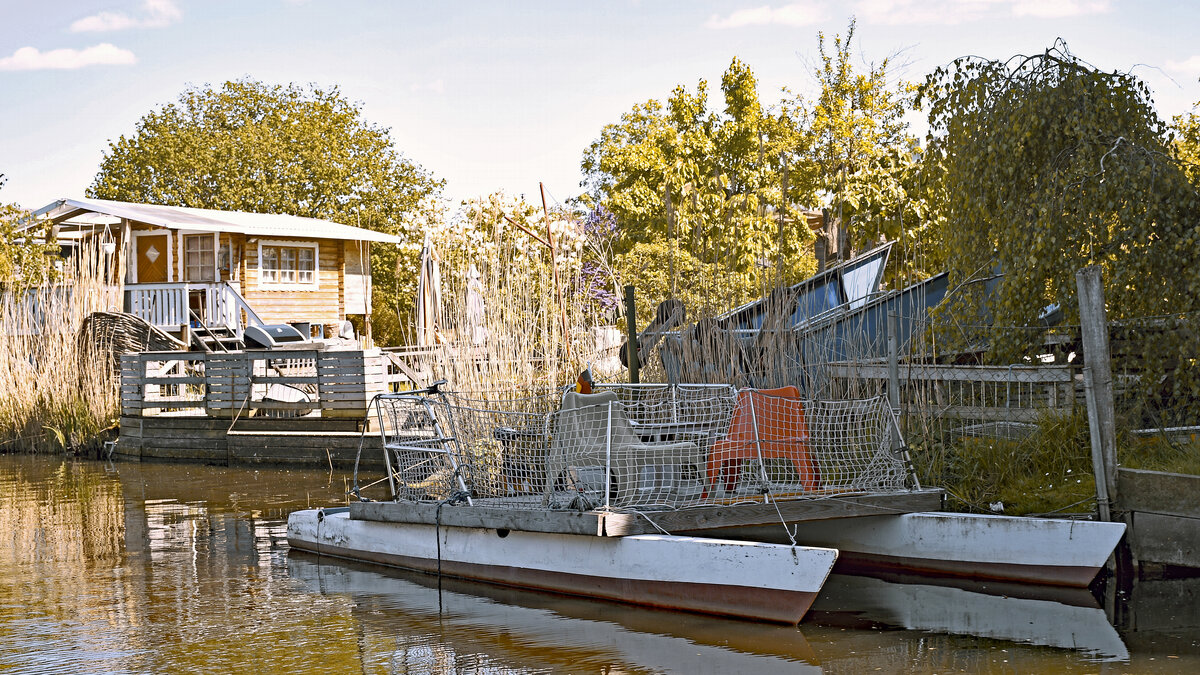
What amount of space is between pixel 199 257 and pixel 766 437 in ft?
77.4

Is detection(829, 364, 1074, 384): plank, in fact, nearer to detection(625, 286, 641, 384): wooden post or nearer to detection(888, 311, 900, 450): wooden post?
detection(888, 311, 900, 450): wooden post

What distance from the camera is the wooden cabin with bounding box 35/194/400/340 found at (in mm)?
24688

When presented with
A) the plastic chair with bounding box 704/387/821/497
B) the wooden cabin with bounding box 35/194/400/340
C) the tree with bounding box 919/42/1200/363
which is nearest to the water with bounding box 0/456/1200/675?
the plastic chair with bounding box 704/387/821/497

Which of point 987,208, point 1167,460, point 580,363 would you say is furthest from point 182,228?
point 1167,460

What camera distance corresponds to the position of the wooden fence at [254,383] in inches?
614

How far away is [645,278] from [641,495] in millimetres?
11424

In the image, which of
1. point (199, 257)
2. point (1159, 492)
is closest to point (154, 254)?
point (199, 257)

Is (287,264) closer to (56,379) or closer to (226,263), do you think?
(226,263)

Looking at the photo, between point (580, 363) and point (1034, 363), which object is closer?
point (1034, 363)

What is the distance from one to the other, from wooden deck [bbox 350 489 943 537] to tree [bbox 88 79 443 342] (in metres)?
31.0

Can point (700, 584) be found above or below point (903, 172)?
below

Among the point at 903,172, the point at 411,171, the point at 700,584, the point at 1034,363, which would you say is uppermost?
the point at 411,171

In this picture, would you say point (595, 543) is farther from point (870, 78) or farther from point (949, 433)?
point (870, 78)

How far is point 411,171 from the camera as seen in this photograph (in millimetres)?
44688
